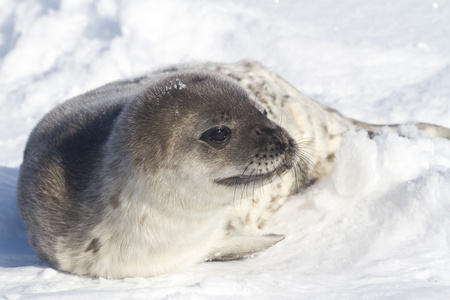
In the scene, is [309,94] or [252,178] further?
[309,94]

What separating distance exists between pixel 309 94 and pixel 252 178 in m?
3.43

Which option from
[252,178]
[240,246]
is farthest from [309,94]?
[252,178]

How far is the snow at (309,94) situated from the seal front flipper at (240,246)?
55 mm

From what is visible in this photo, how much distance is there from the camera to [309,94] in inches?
214

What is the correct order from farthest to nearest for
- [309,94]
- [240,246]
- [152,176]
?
[309,94], [240,246], [152,176]

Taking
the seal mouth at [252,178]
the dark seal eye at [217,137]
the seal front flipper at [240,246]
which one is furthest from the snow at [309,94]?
the dark seal eye at [217,137]

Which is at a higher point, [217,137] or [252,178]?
[217,137]

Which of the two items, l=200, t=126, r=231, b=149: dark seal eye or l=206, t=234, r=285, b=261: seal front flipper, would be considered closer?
l=200, t=126, r=231, b=149: dark seal eye

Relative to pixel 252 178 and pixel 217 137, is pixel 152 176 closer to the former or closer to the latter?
pixel 217 137

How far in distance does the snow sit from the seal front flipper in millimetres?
55

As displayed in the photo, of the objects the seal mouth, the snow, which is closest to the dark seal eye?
the seal mouth

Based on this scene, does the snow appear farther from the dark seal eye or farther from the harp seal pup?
the dark seal eye

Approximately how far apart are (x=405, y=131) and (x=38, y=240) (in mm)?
2525

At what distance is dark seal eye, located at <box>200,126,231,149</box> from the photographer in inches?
84.2
